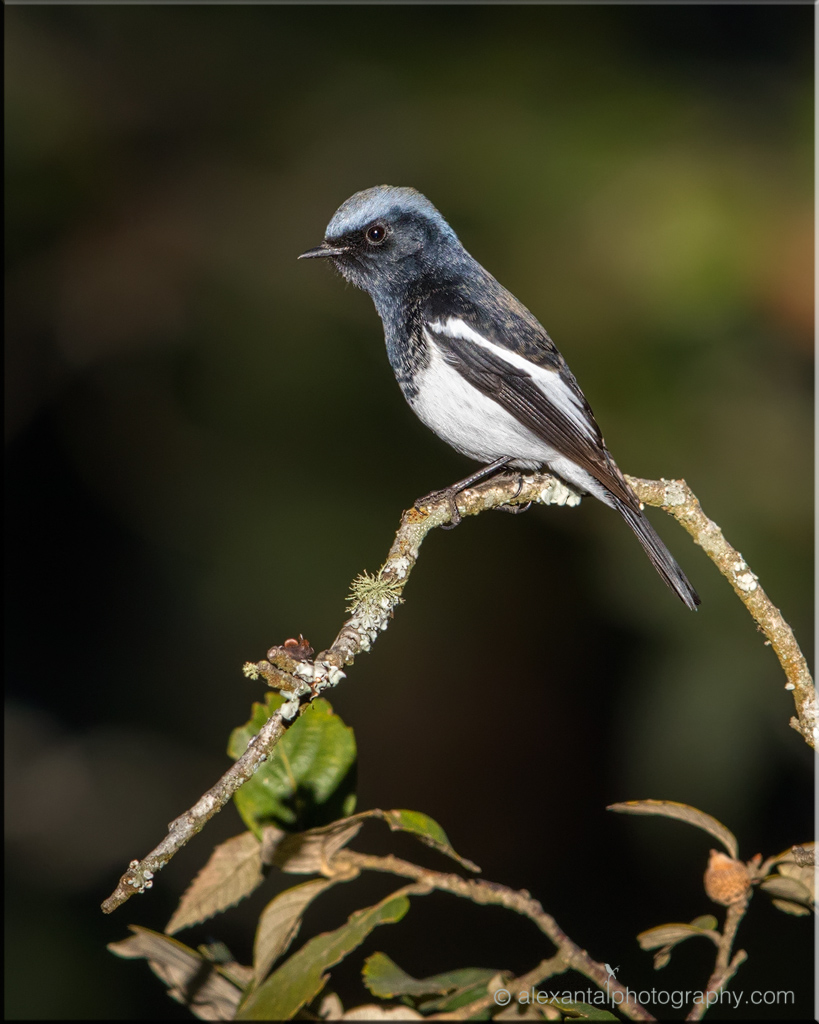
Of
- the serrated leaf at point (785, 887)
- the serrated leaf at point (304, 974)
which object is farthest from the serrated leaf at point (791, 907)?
the serrated leaf at point (304, 974)

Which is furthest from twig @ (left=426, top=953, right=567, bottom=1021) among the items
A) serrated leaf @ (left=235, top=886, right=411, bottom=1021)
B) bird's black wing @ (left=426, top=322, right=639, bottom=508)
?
bird's black wing @ (left=426, top=322, right=639, bottom=508)

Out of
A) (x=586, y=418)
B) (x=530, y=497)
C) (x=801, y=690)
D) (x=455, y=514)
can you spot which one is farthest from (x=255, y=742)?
(x=586, y=418)

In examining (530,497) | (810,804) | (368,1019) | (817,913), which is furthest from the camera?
(810,804)

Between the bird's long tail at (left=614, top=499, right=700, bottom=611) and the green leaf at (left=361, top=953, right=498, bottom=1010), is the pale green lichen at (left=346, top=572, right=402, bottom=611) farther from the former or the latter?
the bird's long tail at (left=614, top=499, right=700, bottom=611)

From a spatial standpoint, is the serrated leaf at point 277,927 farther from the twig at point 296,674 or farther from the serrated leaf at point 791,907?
the serrated leaf at point 791,907

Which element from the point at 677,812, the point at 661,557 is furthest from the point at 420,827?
the point at 661,557

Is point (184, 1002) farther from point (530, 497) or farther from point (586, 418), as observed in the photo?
point (586, 418)

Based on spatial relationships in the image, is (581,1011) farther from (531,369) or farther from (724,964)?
(531,369)
